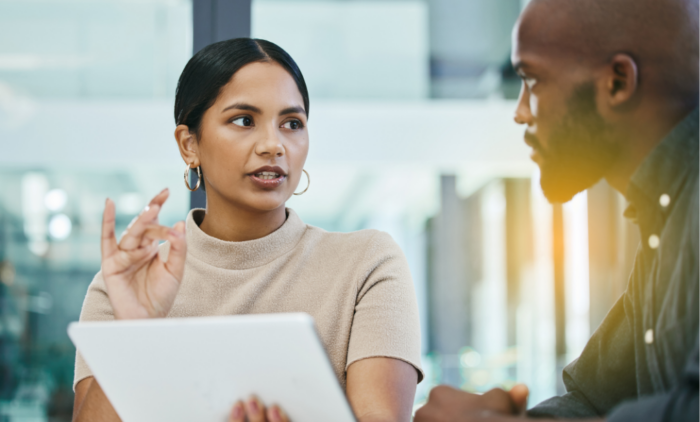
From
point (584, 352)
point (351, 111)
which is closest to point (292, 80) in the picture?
point (584, 352)

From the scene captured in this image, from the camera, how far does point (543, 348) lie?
A: 3717mm

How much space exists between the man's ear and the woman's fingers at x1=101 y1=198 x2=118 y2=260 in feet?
2.64

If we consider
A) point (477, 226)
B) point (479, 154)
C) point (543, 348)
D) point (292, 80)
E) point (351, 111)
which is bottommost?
point (543, 348)

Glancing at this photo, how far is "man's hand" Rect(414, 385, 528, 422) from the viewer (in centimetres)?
80

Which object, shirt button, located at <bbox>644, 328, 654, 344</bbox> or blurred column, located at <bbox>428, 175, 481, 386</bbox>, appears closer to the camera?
shirt button, located at <bbox>644, 328, 654, 344</bbox>

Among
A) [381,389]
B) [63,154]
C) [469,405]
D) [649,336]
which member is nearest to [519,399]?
[469,405]

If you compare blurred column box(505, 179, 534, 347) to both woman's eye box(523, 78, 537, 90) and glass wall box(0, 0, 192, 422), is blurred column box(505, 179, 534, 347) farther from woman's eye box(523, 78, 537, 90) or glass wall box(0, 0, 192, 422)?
woman's eye box(523, 78, 537, 90)

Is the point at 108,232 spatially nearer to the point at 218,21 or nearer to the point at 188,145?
the point at 188,145

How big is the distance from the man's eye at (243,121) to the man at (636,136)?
0.56 metres

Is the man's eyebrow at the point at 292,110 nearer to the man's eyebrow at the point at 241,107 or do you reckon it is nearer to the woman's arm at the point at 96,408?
the man's eyebrow at the point at 241,107

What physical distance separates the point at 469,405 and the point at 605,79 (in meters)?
0.48

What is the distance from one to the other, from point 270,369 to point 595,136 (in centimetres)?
54

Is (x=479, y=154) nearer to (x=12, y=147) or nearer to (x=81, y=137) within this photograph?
(x=81, y=137)

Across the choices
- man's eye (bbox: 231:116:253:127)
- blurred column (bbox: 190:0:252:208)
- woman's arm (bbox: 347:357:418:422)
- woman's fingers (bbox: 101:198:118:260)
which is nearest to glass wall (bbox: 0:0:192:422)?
blurred column (bbox: 190:0:252:208)
